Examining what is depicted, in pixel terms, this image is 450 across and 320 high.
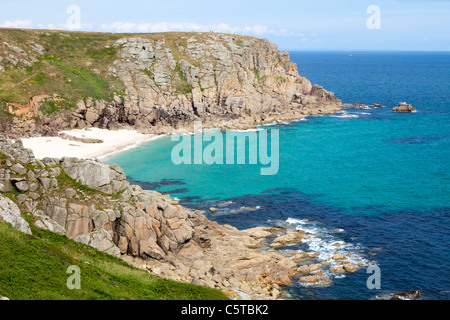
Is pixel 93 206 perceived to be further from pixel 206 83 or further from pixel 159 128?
pixel 206 83

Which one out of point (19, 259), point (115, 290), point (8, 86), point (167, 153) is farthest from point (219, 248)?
point (8, 86)

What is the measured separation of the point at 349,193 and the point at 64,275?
51967 millimetres

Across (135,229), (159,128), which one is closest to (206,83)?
(159,128)

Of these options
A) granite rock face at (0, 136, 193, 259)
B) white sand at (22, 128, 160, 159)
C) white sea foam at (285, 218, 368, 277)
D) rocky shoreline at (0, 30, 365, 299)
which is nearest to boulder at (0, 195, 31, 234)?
rocky shoreline at (0, 30, 365, 299)

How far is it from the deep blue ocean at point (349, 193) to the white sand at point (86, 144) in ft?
14.5

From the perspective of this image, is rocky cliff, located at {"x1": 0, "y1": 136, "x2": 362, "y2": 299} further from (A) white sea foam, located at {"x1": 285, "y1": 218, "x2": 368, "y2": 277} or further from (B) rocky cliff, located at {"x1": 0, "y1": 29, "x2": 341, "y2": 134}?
(B) rocky cliff, located at {"x1": 0, "y1": 29, "x2": 341, "y2": 134}

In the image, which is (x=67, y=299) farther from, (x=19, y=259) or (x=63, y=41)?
(x=63, y=41)

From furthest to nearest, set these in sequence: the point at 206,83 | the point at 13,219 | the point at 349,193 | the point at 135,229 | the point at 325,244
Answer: the point at 206,83 → the point at 349,193 → the point at 325,244 → the point at 135,229 → the point at 13,219

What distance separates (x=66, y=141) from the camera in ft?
327

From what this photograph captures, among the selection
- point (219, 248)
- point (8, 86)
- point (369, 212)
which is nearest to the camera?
point (219, 248)

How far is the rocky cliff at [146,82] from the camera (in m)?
110

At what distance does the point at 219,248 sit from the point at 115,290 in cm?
1982

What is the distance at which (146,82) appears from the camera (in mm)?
126500

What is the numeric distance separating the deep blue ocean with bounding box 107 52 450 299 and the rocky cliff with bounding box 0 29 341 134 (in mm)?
16803
